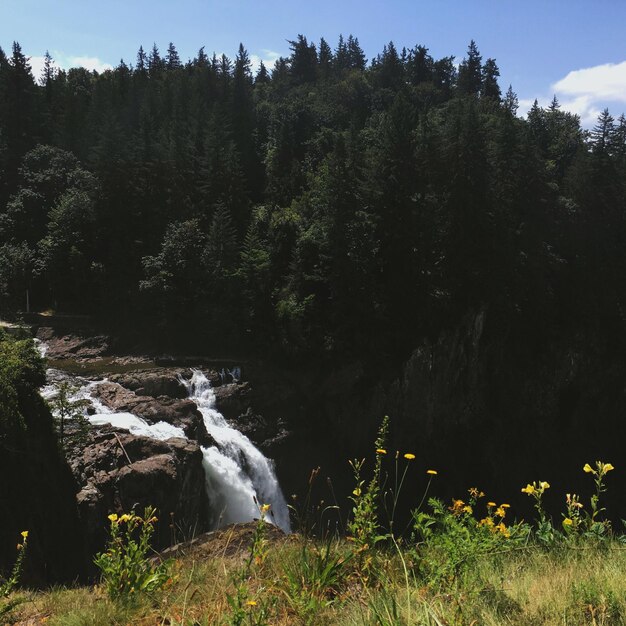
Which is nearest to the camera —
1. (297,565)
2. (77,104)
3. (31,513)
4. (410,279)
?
(297,565)

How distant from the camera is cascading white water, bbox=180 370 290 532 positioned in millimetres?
16547

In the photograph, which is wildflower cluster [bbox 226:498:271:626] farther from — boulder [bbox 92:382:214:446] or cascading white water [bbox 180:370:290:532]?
boulder [bbox 92:382:214:446]

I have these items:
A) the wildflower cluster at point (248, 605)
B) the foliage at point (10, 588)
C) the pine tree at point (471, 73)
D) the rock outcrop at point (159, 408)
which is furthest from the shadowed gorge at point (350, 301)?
the pine tree at point (471, 73)

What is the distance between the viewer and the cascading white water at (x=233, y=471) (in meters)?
16.5

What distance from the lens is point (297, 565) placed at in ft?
11.2

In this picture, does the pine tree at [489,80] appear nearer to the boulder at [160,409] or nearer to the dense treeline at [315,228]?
the dense treeline at [315,228]

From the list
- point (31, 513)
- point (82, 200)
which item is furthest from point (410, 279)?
point (82, 200)

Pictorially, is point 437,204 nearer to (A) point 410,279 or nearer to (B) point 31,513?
(A) point 410,279

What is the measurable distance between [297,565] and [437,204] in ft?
83.7

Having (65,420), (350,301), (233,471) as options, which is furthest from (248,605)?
(350,301)

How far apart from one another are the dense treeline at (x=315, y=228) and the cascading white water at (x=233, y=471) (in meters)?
5.68

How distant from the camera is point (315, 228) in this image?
26609mm

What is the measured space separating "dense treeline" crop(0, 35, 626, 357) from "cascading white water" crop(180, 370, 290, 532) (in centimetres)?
568

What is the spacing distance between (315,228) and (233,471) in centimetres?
1356
